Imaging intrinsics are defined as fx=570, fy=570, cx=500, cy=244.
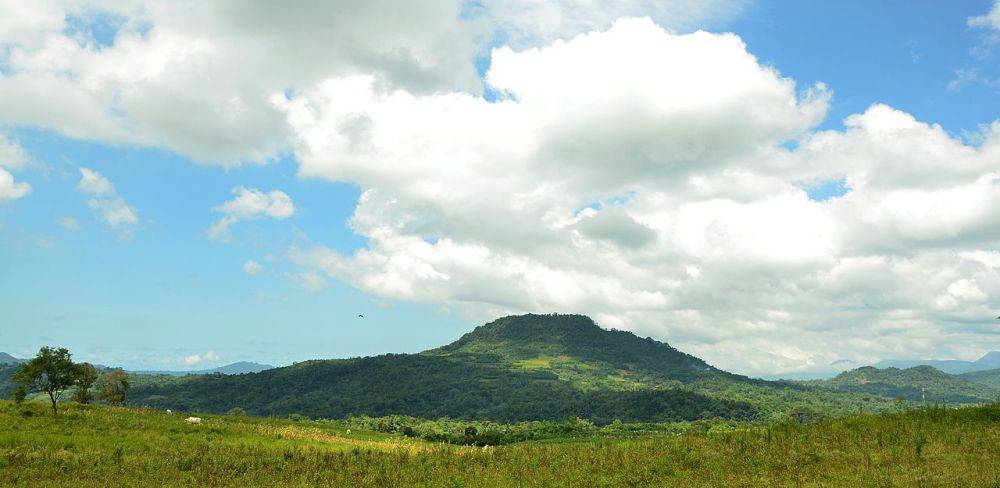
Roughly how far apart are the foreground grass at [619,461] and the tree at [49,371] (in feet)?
66.9

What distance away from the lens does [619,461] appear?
29.2 m

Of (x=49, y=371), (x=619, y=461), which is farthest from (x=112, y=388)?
(x=619, y=461)

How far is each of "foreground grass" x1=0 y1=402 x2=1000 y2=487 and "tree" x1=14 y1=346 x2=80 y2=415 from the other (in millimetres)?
20393

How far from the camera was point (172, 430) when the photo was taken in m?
49.7

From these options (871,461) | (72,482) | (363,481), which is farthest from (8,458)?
(871,461)

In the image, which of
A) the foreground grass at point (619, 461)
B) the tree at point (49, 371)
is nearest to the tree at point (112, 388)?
the tree at point (49, 371)

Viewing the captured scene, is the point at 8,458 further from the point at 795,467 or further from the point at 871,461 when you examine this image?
the point at 871,461

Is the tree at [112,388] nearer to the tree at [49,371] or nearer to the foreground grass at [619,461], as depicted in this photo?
the tree at [49,371]

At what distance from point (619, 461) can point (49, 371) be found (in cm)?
5917

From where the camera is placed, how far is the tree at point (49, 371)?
5672 cm

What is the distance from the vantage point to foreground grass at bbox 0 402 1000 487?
23.5 meters

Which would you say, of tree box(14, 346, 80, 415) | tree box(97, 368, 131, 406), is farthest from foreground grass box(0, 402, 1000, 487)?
tree box(97, 368, 131, 406)

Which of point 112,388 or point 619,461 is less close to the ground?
point 619,461

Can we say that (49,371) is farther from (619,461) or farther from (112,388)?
(112,388)
